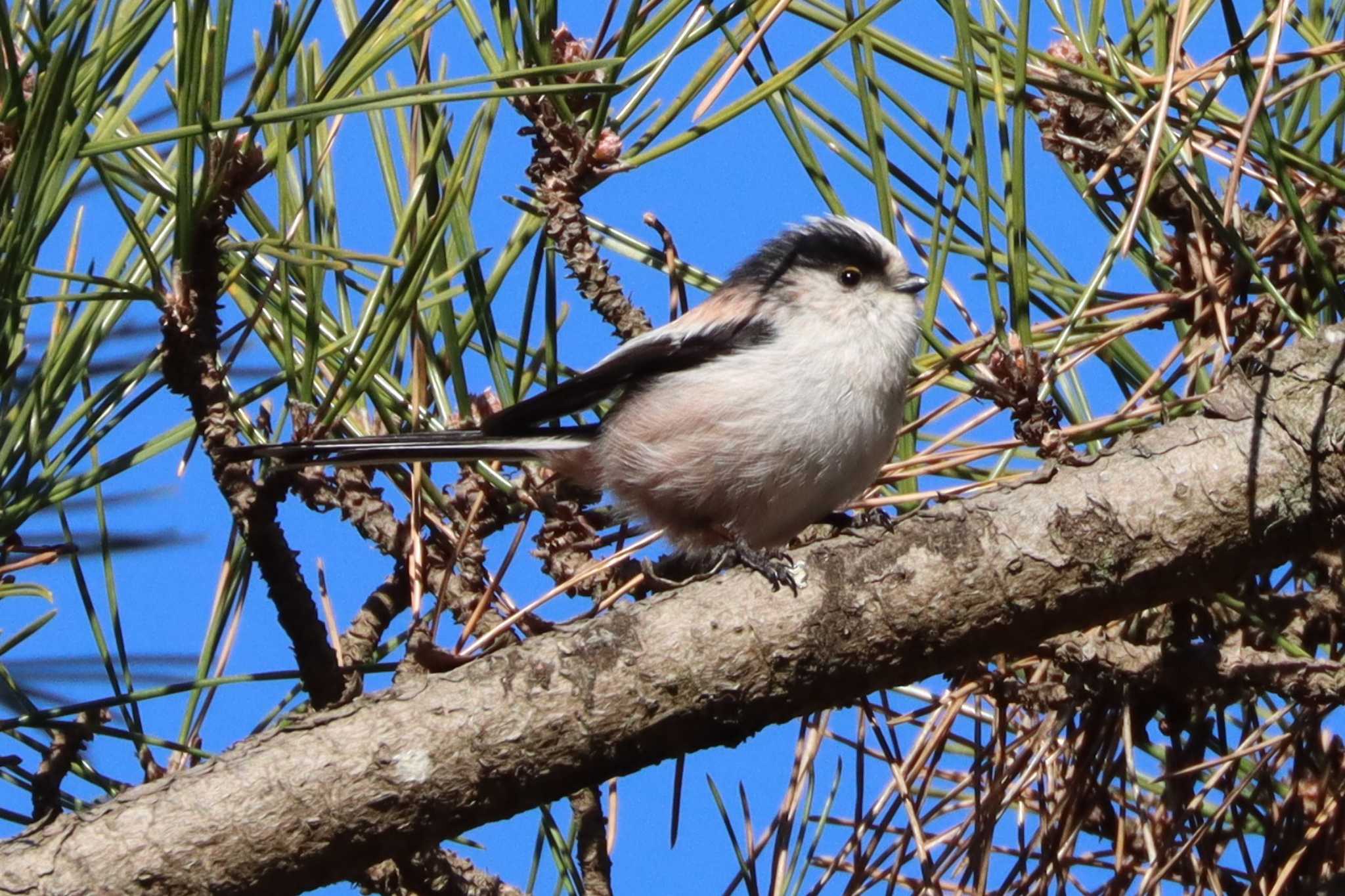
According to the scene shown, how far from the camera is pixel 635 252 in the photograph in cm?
198

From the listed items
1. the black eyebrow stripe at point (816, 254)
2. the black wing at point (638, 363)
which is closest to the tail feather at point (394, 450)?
the black wing at point (638, 363)

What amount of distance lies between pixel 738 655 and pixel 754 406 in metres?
0.96

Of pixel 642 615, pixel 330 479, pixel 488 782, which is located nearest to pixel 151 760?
pixel 330 479

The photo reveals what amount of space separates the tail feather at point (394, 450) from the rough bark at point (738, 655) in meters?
0.32

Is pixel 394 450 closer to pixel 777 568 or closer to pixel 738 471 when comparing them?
pixel 777 568

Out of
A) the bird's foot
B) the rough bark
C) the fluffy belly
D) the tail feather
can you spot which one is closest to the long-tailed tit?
the fluffy belly

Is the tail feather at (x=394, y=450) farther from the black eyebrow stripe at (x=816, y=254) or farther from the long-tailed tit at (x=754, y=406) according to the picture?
the black eyebrow stripe at (x=816, y=254)

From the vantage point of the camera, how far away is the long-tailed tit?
7.13ft

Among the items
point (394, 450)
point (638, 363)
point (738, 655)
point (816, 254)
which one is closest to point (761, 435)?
point (638, 363)

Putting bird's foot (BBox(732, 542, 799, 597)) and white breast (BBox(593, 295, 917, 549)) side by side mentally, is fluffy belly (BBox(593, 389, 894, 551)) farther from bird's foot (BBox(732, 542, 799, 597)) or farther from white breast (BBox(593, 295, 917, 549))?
bird's foot (BBox(732, 542, 799, 597))

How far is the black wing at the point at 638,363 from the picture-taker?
1.84 meters

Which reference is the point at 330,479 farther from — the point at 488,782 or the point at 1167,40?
the point at 1167,40

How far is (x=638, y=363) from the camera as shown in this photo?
236cm

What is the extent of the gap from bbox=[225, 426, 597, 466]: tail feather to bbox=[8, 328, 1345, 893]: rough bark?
1.03 feet
